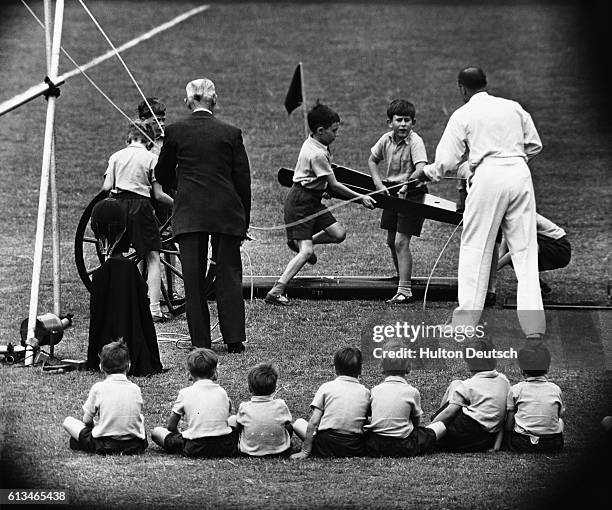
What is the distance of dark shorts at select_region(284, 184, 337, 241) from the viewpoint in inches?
393

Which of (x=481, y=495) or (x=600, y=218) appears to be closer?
(x=481, y=495)

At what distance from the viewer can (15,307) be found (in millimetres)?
9898

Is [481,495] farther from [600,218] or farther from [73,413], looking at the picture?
[600,218]

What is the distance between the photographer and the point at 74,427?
6.93 meters

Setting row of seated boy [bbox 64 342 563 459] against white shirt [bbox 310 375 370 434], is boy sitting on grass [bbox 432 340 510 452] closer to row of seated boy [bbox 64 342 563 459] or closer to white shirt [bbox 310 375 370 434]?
row of seated boy [bbox 64 342 563 459]

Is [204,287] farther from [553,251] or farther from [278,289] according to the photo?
[553,251]

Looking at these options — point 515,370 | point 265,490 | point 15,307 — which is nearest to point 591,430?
point 515,370

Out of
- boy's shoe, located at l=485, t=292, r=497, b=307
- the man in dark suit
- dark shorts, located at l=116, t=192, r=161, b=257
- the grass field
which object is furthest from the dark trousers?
boy's shoe, located at l=485, t=292, r=497, b=307

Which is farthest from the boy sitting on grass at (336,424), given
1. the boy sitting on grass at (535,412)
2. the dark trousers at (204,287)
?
the dark trousers at (204,287)

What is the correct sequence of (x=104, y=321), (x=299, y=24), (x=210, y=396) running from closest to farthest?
1. (x=210, y=396)
2. (x=104, y=321)
3. (x=299, y=24)

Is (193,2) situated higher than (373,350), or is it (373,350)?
(193,2)

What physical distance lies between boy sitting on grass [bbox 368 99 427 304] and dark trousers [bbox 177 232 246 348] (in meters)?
1.73

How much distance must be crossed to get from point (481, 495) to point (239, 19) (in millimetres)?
17052

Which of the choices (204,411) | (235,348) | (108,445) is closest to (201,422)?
(204,411)
